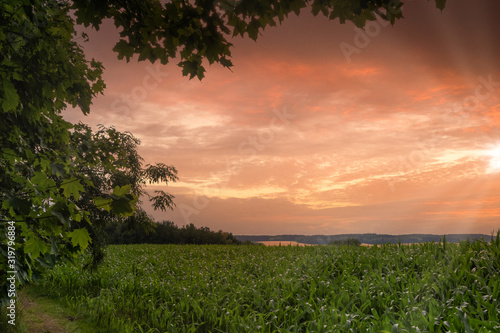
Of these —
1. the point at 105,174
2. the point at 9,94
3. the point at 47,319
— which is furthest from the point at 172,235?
the point at 9,94

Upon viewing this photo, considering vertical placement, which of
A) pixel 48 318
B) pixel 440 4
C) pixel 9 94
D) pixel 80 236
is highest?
pixel 440 4

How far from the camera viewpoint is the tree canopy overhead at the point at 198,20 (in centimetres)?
422

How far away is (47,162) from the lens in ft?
16.6

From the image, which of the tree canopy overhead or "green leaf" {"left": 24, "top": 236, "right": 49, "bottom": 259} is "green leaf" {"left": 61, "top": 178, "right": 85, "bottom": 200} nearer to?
"green leaf" {"left": 24, "top": 236, "right": 49, "bottom": 259}

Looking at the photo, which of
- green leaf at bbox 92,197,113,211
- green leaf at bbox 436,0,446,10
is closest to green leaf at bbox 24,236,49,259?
green leaf at bbox 92,197,113,211

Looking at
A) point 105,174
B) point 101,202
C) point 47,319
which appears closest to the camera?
point 101,202

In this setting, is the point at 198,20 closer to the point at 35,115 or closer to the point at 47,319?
the point at 35,115

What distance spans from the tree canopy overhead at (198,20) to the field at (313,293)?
15.0 feet

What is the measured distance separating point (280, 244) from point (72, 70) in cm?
1293

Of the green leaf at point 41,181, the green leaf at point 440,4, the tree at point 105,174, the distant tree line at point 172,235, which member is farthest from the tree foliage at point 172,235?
the green leaf at point 440,4

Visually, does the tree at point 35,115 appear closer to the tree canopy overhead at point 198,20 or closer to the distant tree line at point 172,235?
the tree canopy overhead at point 198,20

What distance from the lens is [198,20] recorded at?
4.43 meters

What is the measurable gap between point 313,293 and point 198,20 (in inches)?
246

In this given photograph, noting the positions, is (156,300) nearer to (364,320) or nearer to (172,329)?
(172,329)
